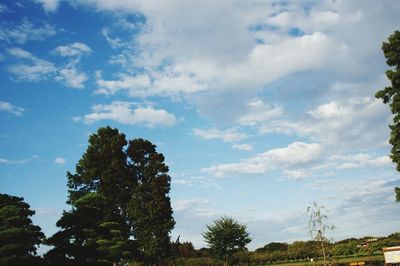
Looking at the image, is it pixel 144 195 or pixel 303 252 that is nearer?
pixel 144 195

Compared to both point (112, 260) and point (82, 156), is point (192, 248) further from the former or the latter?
point (112, 260)

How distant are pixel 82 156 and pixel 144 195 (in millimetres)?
8531

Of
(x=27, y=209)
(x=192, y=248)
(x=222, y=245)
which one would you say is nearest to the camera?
(x=27, y=209)

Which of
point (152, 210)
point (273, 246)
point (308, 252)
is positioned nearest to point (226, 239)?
point (152, 210)

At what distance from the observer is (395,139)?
25344mm

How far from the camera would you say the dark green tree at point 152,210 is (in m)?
40.1

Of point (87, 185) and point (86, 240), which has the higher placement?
point (87, 185)

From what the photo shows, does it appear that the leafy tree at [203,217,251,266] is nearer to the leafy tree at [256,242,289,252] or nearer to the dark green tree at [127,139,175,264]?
the dark green tree at [127,139,175,264]

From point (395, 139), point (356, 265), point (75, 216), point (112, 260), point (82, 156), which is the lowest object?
point (356, 265)

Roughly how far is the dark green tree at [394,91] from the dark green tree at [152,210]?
23769 mm

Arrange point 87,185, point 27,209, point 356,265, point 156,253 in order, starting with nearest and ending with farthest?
point 27,209, point 356,265, point 156,253, point 87,185

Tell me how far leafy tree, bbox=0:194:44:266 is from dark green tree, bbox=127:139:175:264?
1650cm

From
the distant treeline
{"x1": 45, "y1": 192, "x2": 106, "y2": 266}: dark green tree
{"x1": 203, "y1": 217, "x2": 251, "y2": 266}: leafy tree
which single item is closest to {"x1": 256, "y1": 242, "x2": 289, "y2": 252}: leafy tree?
the distant treeline

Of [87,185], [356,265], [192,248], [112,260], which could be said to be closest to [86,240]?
[112,260]
